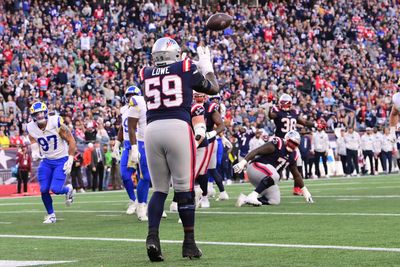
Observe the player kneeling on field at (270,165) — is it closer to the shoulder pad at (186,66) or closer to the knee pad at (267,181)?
the knee pad at (267,181)

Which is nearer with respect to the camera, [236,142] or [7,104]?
[7,104]

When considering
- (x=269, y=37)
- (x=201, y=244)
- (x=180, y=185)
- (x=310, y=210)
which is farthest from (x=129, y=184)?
(x=269, y=37)

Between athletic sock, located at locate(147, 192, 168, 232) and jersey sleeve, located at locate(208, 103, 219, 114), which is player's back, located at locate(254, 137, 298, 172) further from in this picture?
athletic sock, located at locate(147, 192, 168, 232)

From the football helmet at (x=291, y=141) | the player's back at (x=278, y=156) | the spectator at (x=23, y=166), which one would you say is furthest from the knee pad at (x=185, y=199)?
the spectator at (x=23, y=166)

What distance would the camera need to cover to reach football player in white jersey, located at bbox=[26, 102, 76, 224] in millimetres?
12828

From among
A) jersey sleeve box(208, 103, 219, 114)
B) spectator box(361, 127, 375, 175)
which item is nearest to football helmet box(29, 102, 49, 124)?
jersey sleeve box(208, 103, 219, 114)

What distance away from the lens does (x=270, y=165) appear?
14828 millimetres

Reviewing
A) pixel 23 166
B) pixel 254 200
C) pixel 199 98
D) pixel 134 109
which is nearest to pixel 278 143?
pixel 254 200

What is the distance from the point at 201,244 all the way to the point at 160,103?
1.58 meters

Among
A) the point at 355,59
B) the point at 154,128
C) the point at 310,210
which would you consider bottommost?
the point at 310,210

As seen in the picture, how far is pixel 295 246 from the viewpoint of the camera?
8.03m

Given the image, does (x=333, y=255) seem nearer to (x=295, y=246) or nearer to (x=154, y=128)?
(x=295, y=246)

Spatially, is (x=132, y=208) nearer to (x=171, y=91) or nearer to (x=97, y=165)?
(x=171, y=91)

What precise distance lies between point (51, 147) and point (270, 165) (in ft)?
12.3
